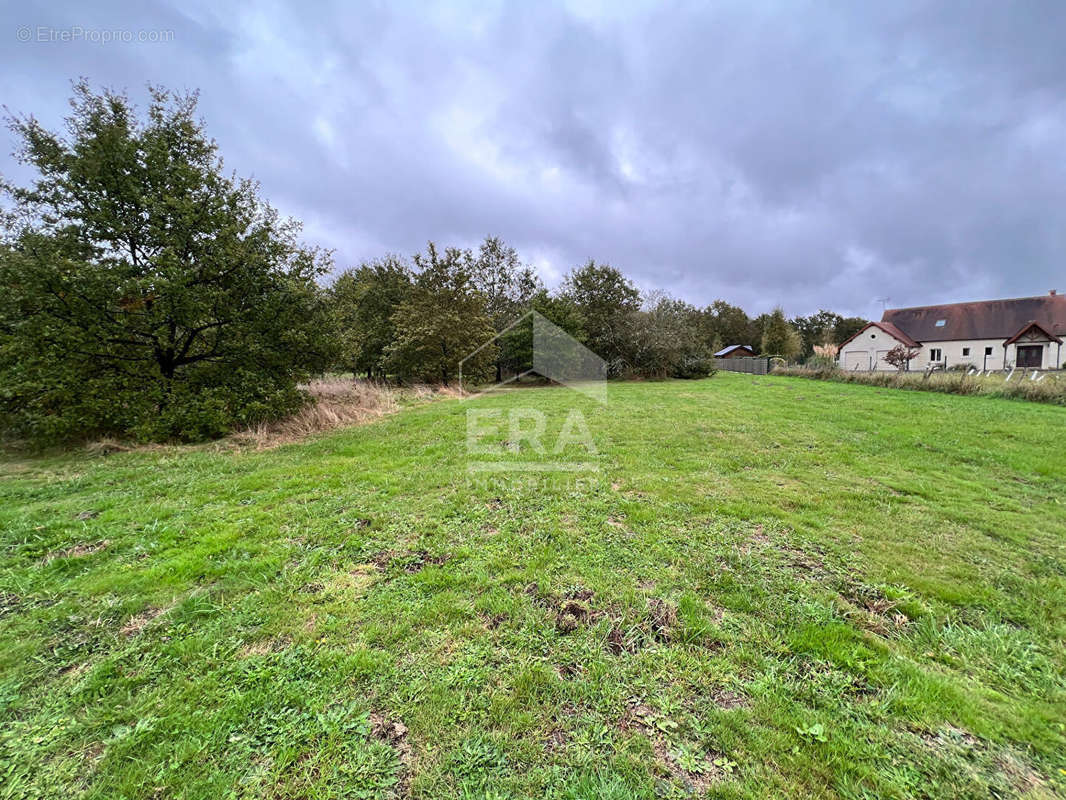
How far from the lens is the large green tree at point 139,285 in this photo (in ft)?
18.6

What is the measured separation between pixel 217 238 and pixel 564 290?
17.1 meters

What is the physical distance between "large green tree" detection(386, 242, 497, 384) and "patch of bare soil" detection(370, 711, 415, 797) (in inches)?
565

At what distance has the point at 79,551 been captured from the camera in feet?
8.95

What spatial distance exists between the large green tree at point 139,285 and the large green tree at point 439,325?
25.1 ft

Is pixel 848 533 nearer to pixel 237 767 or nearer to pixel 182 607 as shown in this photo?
pixel 237 767

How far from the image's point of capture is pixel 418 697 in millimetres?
1598

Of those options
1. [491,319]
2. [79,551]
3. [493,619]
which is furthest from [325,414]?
[491,319]

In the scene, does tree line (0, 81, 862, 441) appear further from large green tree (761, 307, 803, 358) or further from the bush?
large green tree (761, 307, 803, 358)

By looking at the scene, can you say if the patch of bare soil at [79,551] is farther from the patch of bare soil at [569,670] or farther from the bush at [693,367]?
the bush at [693,367]

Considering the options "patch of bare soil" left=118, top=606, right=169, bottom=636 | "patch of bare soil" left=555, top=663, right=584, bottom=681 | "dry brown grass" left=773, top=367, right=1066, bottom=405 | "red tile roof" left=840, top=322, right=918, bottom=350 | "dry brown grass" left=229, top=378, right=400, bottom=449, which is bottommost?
"patch of bare soil" left=555, top=663, right=584, bottom=681

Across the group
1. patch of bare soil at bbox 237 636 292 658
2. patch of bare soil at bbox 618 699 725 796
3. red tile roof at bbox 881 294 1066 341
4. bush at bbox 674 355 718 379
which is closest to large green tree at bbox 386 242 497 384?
bush at bbox 674 355 718 379

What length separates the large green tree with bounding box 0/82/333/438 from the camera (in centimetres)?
568

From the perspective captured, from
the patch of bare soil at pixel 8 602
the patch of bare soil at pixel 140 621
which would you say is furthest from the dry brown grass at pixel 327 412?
the patch of bare soil at pixel 140 621

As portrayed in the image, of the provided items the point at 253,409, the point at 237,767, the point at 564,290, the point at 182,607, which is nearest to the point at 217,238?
the point at 253,409
